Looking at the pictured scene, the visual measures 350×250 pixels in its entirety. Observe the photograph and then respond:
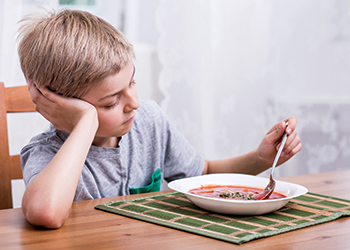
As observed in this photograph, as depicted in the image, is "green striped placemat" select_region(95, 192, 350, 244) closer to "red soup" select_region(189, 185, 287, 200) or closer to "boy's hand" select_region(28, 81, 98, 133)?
"red soup" select_region(189, 185, 287, 200)

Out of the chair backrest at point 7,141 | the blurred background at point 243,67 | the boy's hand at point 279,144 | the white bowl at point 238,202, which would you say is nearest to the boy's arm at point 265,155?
the boy's hand at point 279,144

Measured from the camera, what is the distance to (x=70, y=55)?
949 millimetres

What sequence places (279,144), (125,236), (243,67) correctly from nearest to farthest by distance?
(125,236) < (279,144) < (243,67)

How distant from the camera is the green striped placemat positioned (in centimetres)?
66

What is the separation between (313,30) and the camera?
2162mm

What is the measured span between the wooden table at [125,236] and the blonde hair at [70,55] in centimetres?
32

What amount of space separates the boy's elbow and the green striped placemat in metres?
0.12

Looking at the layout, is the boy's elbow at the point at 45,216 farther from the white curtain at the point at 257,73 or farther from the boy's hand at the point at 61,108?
the white curtain at the point at 257,73

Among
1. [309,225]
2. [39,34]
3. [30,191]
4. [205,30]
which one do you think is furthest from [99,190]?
[205,30]

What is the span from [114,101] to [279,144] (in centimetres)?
46

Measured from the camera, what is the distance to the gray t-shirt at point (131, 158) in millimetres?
1029

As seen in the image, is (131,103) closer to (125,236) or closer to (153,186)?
(153,186)

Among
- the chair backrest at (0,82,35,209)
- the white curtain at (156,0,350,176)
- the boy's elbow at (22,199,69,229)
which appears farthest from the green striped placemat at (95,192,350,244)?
the white curtain at (156,0,350,176)

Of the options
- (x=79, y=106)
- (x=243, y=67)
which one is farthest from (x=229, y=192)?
(x=243, y=67)
